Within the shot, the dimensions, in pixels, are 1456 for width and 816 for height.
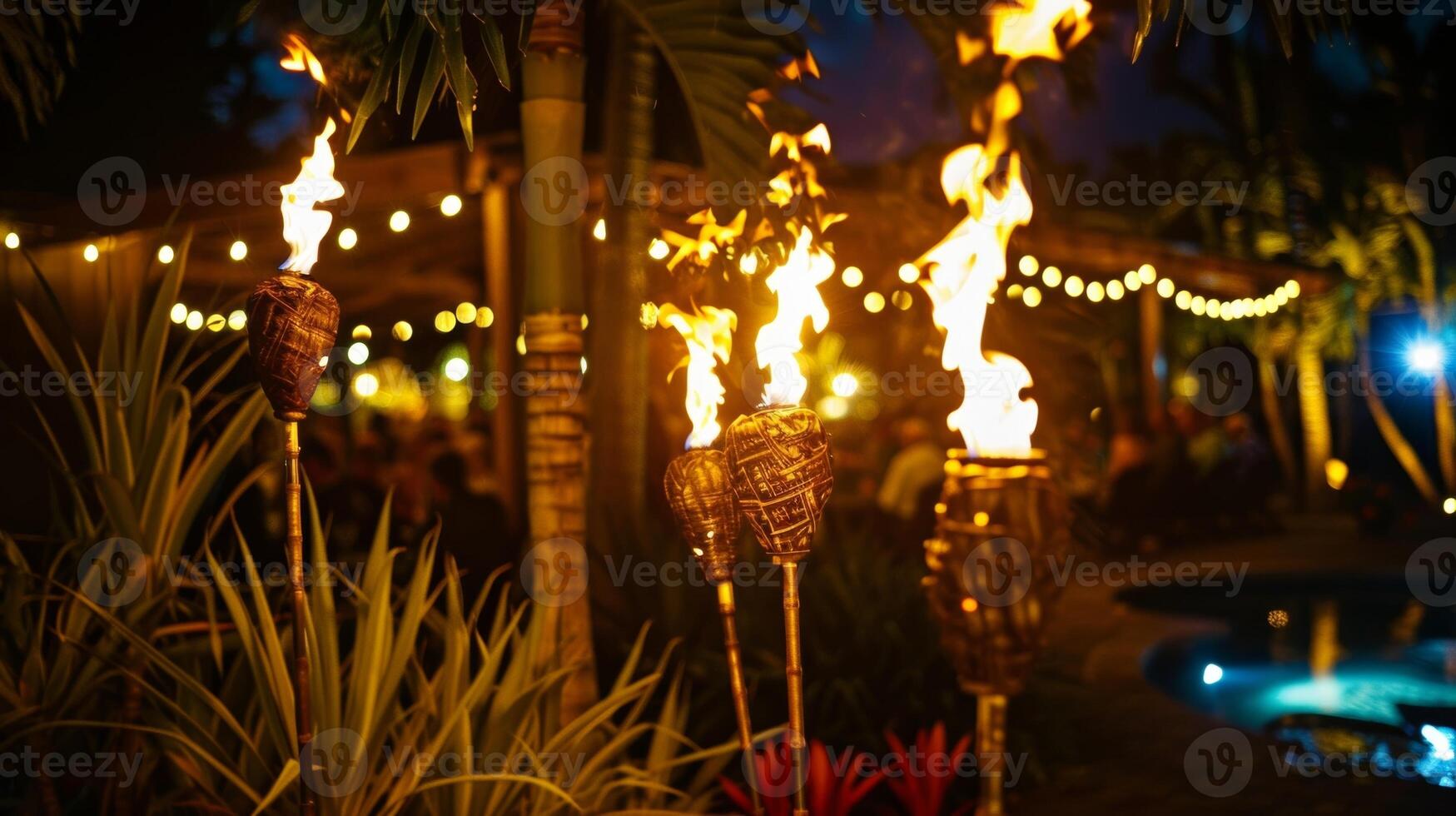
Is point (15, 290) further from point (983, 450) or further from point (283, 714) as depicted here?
point (983, 450)

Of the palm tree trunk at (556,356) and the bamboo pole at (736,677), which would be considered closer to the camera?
the bamboo pole at (736,677)

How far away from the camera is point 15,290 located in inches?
330

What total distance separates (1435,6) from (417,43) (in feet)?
57.3

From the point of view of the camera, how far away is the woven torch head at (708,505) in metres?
3.17

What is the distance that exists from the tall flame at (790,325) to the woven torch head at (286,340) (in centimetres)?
102

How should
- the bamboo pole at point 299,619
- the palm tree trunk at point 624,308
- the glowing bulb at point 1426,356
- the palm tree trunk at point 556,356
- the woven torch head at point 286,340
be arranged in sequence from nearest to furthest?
the bamboo pole at point 299,619, the woven torch head at point 286,340, the palm tree trunk at point 556,356, the palm tree trunk at point 624,308, the glowing bulb at point 1426,356

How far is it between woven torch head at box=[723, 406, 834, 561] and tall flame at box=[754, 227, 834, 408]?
0.15m

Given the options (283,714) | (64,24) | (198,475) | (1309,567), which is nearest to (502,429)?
(64,24)

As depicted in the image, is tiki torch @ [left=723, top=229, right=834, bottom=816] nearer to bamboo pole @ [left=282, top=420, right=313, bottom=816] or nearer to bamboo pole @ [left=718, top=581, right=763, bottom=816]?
bamboo pole @ [left=718, top=581, right=763, bottom=816]

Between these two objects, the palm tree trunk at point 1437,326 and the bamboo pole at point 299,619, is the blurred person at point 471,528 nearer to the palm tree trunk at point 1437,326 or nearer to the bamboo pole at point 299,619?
the bamboo pole at point 299,619

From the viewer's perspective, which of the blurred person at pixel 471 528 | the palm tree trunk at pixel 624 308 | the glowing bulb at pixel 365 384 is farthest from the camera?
the glowing bulb at pixel 365 384

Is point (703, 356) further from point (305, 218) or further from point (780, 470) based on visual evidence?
point (305, 218)

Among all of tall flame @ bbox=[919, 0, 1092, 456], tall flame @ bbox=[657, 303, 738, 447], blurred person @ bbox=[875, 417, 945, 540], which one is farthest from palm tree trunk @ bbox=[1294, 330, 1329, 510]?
tall flame @ bbox=[919, 0, 1092, 456]

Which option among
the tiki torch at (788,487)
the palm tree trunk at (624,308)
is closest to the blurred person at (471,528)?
the palm tree trunk at (624,308)
